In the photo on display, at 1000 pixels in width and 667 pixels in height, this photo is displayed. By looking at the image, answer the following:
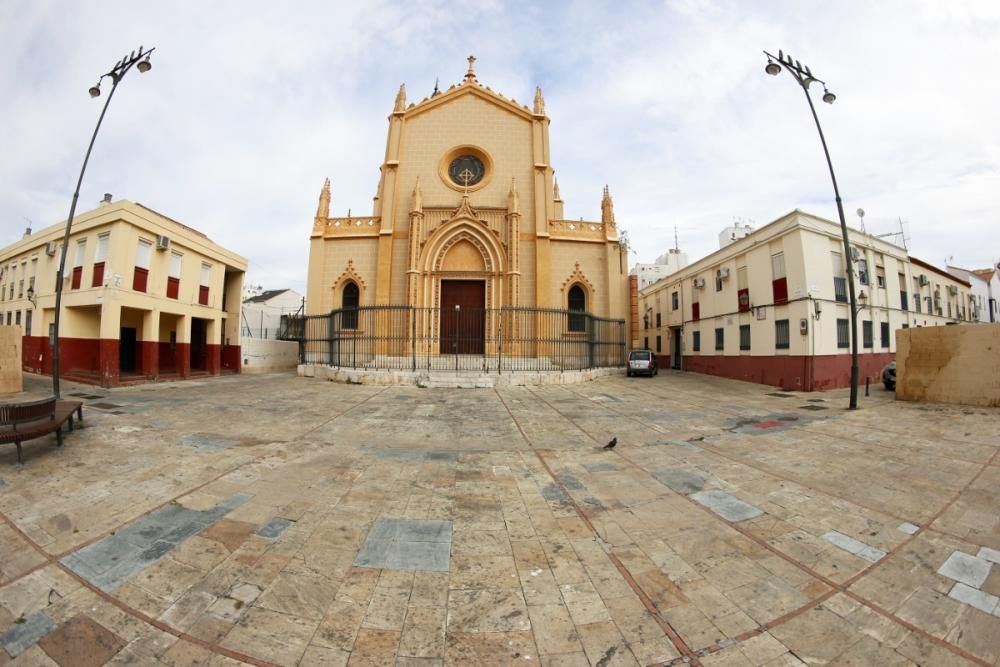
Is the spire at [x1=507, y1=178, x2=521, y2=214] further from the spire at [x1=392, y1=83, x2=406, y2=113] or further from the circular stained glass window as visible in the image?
the spire at [x1=392, y1=83, x2=406, y2=113]

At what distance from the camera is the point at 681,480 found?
4.78 m

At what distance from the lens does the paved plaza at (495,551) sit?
2.24 m

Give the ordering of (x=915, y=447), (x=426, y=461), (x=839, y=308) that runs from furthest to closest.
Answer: (x=839, y=308), (x=915, y=447), (x=426, y=461)

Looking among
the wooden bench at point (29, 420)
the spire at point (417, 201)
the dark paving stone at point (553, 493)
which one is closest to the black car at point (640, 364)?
the spire at point (417, 201)

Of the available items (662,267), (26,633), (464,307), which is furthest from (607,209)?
(662,267)

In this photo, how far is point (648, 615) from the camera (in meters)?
2.47

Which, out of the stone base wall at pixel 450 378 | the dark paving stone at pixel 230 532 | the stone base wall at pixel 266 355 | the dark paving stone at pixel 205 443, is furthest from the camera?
the stone base wall at pixel 266 355

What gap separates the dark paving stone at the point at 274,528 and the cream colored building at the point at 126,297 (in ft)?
49.1

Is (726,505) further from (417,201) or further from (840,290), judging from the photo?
(417,201)

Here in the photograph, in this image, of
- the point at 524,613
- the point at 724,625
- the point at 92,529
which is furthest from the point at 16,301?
the point at 724,625

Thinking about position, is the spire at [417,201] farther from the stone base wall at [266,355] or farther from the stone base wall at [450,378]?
the stone base wall at [266,355]

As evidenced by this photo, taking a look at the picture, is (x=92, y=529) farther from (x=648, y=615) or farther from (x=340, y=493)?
(x=648, y=615)

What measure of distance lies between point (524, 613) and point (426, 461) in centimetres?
313

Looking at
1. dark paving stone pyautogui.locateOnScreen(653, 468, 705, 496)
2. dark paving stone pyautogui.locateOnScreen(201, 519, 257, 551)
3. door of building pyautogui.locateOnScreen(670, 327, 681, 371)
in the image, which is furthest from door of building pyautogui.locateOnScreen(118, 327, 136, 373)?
door of building pyautogui.locateOnScreen(670, 327, 681, 371)
